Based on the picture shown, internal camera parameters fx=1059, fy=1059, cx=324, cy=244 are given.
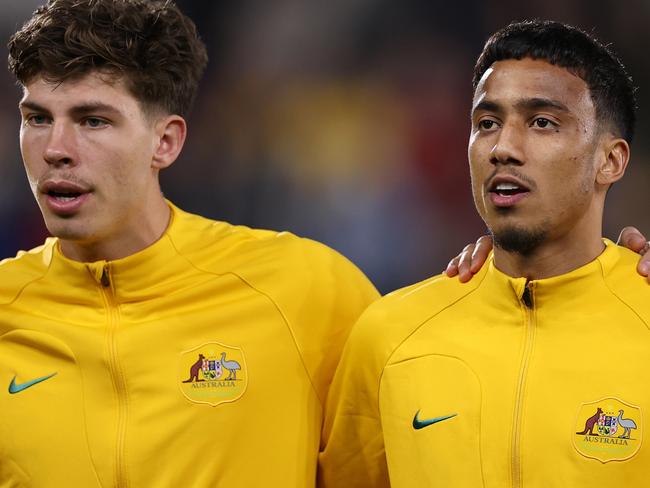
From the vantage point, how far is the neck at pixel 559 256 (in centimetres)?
301

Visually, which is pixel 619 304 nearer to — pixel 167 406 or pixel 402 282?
pixel 167 406

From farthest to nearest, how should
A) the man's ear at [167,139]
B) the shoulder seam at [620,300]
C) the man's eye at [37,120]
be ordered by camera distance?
1. the man's ear at [167,139]
2. the man's eye at [37,120]
3. the shoulder seam at [620,300]

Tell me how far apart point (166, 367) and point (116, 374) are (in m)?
0.14

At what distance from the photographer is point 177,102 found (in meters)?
3.51

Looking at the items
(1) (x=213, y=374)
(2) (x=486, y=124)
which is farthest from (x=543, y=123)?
(1) (x=213, y=374)

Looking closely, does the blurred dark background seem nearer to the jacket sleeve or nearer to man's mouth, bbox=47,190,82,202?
the jacket sleeve

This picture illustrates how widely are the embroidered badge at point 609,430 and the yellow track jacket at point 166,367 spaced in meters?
0.87

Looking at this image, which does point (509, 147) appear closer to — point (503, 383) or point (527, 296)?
point (527, 296)

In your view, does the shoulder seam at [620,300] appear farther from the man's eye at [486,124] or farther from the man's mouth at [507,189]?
the man's eye at [486,124]

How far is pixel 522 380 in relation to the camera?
2.84 metres

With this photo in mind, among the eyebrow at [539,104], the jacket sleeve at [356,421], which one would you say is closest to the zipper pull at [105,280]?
the jacket sleeve at [356,421]

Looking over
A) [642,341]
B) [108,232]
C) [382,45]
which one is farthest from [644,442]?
[382,45]

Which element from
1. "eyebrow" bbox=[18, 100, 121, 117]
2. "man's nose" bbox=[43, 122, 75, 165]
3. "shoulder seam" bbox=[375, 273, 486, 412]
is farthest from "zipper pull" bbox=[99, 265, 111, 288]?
"shoulder seam" bbox=[375, 273, 486, 412]

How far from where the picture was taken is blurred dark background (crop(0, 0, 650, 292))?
21.1 feet
